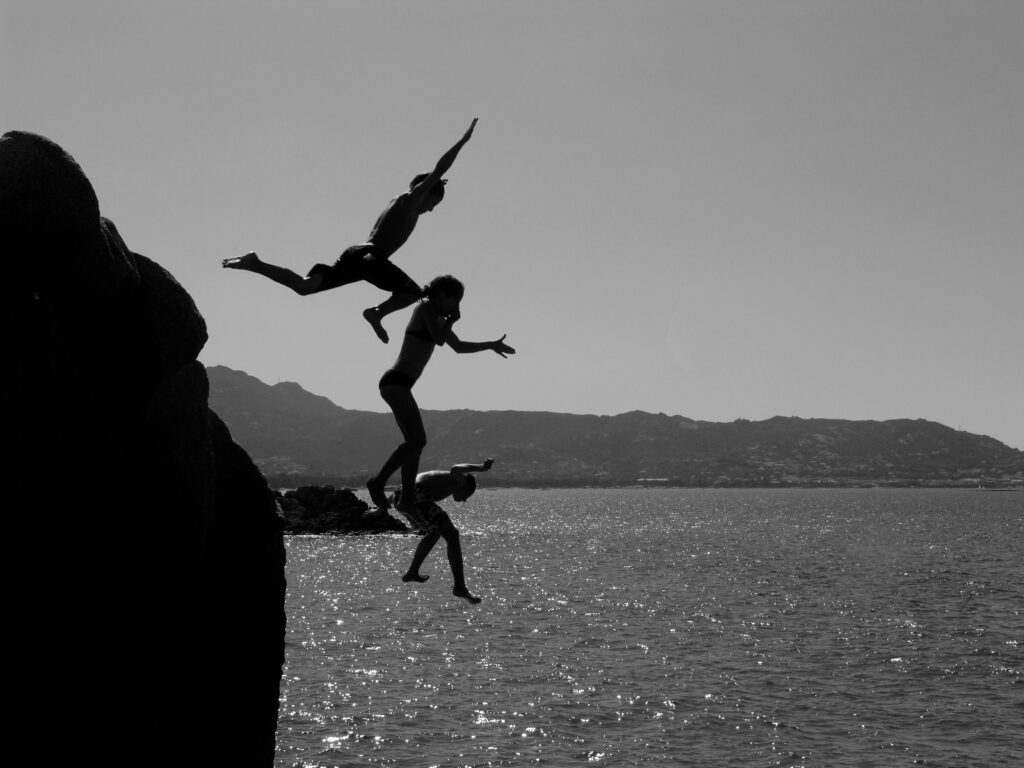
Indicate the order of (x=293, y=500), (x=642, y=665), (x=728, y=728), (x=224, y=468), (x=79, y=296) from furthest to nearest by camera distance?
(x=293, y=500) → (x=642, y=665) → (x=728, y=728) → (x=224, y=468) → (x=79, y=296)

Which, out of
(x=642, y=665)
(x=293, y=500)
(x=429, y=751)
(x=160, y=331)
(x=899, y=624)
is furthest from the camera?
(x=293, y=500)

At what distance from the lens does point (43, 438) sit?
12656 mm

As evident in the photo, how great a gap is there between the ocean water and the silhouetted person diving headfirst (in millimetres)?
27459

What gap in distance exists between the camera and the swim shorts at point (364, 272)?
1025cm

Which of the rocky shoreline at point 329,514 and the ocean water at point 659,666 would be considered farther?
the rocky shoreline at point 329,514

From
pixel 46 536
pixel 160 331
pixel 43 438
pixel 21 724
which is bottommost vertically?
pixel 21 724

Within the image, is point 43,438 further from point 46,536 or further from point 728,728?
point 728,728

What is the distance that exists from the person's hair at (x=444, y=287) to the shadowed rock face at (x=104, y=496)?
498 centimetres

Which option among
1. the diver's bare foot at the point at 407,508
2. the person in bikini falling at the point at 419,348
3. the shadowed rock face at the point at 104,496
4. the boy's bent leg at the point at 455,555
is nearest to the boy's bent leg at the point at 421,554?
the boy's bent leg at the point at 455,555

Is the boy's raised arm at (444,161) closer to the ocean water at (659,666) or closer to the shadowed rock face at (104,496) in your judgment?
the shadowed rock face at (104,496)

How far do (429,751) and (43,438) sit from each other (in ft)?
87.4

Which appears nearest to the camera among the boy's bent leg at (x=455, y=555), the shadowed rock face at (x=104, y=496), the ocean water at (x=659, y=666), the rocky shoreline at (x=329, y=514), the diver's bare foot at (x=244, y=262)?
the diver's bare foot at (x=244, y=262)

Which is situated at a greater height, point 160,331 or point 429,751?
point 160,331

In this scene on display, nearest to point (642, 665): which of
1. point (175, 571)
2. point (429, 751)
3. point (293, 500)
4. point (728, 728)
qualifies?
point (728, 728)
